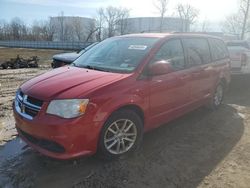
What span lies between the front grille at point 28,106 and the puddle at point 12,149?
78 centimetres

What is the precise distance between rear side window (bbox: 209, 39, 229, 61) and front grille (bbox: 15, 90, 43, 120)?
3.98 metres

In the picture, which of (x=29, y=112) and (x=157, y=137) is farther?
(x=157, y=137)

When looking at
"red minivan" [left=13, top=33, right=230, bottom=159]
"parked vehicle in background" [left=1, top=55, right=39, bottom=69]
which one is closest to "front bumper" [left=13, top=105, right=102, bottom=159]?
"red minivan" [left=13, top=33, right=230, bottom=159]

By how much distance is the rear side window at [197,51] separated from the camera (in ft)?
17.4

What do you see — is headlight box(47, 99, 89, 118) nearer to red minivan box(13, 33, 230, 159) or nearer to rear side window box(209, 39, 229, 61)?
red minivan box(13, 33, 230, 159)

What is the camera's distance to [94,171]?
383 centimetres

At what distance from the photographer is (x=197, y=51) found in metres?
5.62

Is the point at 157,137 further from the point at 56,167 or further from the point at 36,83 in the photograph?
the point at 36,83

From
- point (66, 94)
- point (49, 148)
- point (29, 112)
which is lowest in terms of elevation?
point (49, 148)

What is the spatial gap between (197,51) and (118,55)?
1.73 meters

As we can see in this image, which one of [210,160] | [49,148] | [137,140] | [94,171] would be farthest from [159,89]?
[49,148]

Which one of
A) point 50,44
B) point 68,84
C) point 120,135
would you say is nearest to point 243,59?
point 120,135

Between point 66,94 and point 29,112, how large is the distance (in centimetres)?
56

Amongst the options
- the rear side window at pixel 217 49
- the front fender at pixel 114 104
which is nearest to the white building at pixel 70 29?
the rear side window at pixel 217 49
